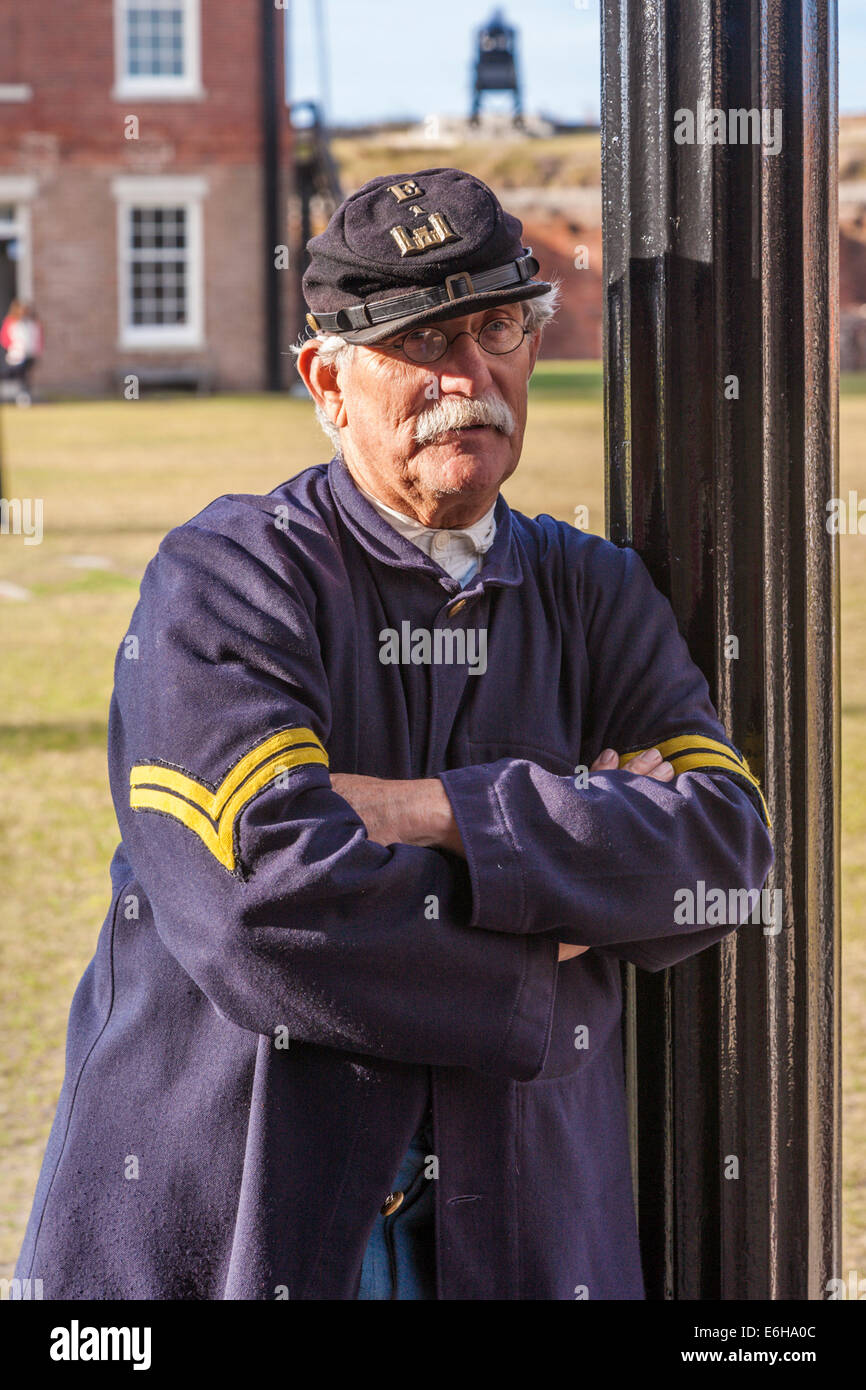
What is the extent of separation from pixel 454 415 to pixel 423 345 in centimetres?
9

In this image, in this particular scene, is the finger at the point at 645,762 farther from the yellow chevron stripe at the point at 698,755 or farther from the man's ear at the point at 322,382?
the man's ear at the point at 322,382

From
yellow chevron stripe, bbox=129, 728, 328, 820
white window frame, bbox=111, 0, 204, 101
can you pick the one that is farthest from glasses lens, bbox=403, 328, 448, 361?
white window frame, bbox=111, 0, 204, 101

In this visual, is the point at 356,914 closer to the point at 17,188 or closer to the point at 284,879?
the point at 284,879

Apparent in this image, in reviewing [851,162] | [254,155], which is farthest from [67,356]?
[851,162]

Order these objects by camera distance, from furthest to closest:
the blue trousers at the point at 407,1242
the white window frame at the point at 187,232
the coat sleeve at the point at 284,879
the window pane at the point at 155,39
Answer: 1. the window pane at the point at 155,39
2. the white window frame at the point at 187,232
3. the blue trousers at the point at 407,1242
4. the coat sleeve at the point at 284,879

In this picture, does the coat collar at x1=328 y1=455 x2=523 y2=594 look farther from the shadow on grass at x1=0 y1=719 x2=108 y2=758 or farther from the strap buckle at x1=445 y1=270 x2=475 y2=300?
the shadow on grass at x1=0 y1=719 x2=108 y2=758

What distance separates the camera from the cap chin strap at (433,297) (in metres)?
1.65

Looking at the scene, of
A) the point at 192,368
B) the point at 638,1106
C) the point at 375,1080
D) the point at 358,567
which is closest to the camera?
the point at 375,1080

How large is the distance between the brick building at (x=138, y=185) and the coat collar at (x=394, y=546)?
73.7 ft

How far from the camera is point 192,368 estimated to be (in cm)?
2356

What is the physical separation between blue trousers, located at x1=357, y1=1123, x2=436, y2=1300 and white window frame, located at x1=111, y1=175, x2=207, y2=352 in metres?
23.1

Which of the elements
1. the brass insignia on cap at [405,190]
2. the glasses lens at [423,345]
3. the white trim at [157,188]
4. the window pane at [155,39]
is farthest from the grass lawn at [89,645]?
the window pane at [155,39]
